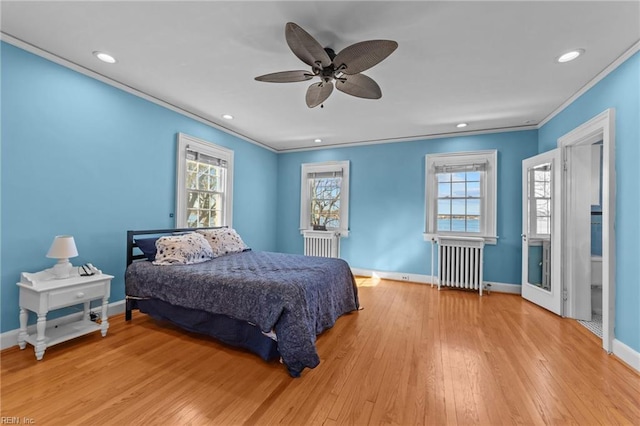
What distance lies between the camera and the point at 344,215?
209 inches

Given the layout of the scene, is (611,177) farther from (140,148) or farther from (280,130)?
(140,148)

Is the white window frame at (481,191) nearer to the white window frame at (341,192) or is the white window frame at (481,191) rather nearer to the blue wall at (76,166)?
→ the white window frame at (341,192)

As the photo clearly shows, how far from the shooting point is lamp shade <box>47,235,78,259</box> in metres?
2.30

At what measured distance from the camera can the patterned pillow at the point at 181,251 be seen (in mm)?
2916

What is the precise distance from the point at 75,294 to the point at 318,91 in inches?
109

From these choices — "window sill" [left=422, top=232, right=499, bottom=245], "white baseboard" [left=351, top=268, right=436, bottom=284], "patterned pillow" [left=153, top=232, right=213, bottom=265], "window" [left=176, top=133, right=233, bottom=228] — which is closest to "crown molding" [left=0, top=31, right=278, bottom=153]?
"window" [left=176, top=133, right=233, bottom=228]

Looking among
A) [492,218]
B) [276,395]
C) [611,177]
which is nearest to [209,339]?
[276,395]

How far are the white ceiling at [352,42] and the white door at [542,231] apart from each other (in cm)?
79

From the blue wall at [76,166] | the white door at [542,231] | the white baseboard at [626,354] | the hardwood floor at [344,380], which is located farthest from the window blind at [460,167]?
the blue wall at [76,166]

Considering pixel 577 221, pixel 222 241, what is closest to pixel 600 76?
pixel 577 221

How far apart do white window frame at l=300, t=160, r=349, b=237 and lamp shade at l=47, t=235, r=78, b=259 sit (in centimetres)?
372

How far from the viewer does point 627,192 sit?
2.24 metres

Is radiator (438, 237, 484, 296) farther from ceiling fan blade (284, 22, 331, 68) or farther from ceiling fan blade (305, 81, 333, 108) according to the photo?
ceiling fan blade (284, 22, 331, 68)

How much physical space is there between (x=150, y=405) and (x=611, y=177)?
13.3 ft
